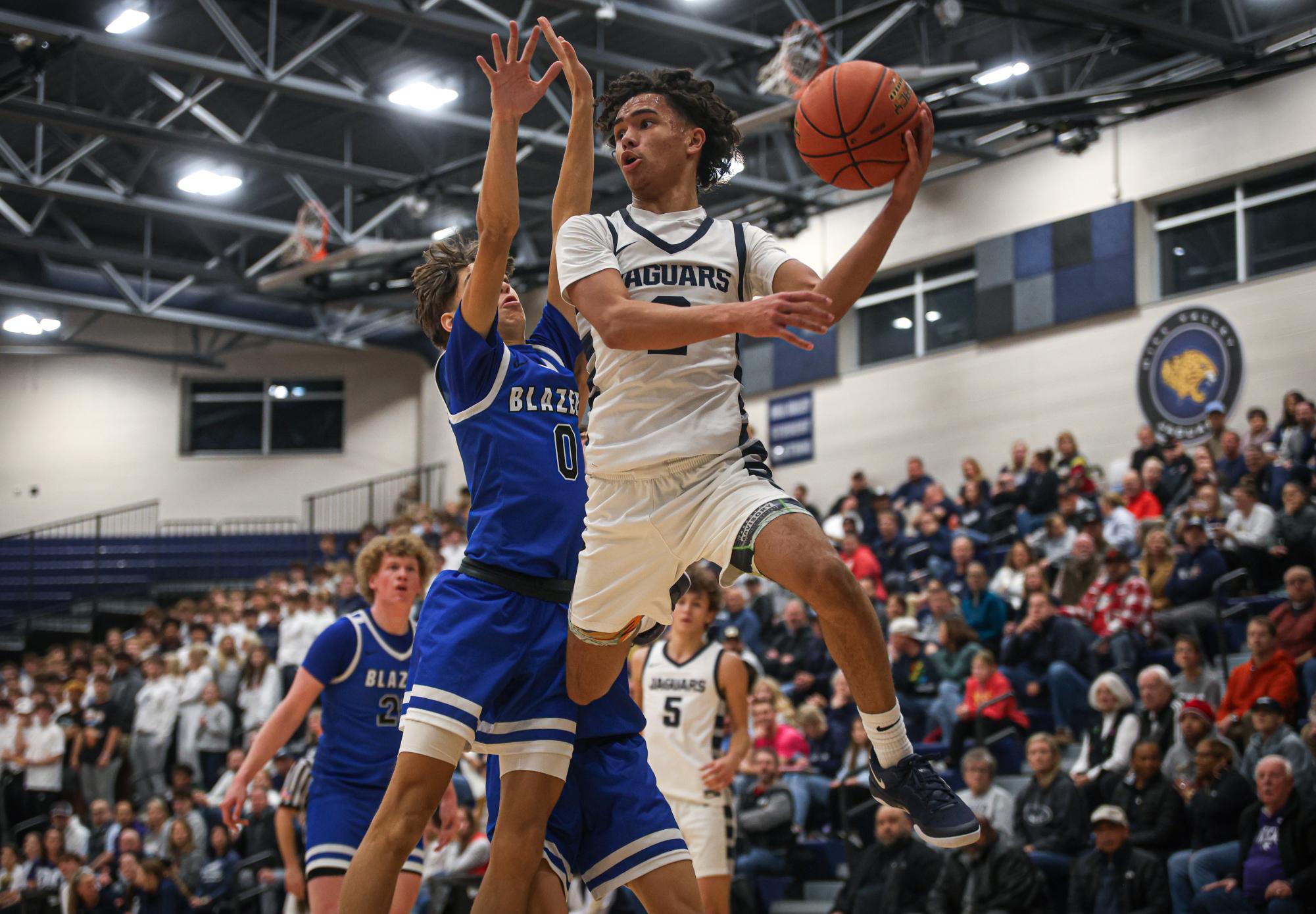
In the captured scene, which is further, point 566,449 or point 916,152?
point 566,449

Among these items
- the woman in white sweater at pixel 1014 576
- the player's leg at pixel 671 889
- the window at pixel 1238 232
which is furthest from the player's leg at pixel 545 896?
the window at pixel 1238 232

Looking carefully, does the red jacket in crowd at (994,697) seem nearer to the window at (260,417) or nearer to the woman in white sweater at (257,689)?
the woman in white sweater at (257,689)

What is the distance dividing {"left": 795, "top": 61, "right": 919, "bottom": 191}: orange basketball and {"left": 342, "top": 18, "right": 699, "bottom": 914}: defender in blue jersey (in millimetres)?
954

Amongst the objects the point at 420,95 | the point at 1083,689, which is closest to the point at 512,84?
the point at 1083,689

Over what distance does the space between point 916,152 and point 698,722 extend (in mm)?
4312

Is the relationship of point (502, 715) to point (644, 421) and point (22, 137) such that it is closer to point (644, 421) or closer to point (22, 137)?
point (644, 421)

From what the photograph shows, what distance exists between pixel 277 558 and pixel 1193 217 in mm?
16599

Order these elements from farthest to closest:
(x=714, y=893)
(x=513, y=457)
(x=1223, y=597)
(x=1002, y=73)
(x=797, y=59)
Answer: (x=1002, y=73), (x=797, y=59), (x=1223, y=597), (x=714, y=893), (x=513, y=457)

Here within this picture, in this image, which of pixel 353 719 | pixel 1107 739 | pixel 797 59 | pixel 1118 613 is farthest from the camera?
pixel 797 59

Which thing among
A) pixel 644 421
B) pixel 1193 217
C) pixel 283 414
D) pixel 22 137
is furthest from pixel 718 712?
pixel 283 414

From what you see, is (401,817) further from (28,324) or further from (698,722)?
(28,324)

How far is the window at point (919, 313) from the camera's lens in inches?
787

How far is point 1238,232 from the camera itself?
17.0 m

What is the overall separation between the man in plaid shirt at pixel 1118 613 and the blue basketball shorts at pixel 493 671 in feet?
26.3
